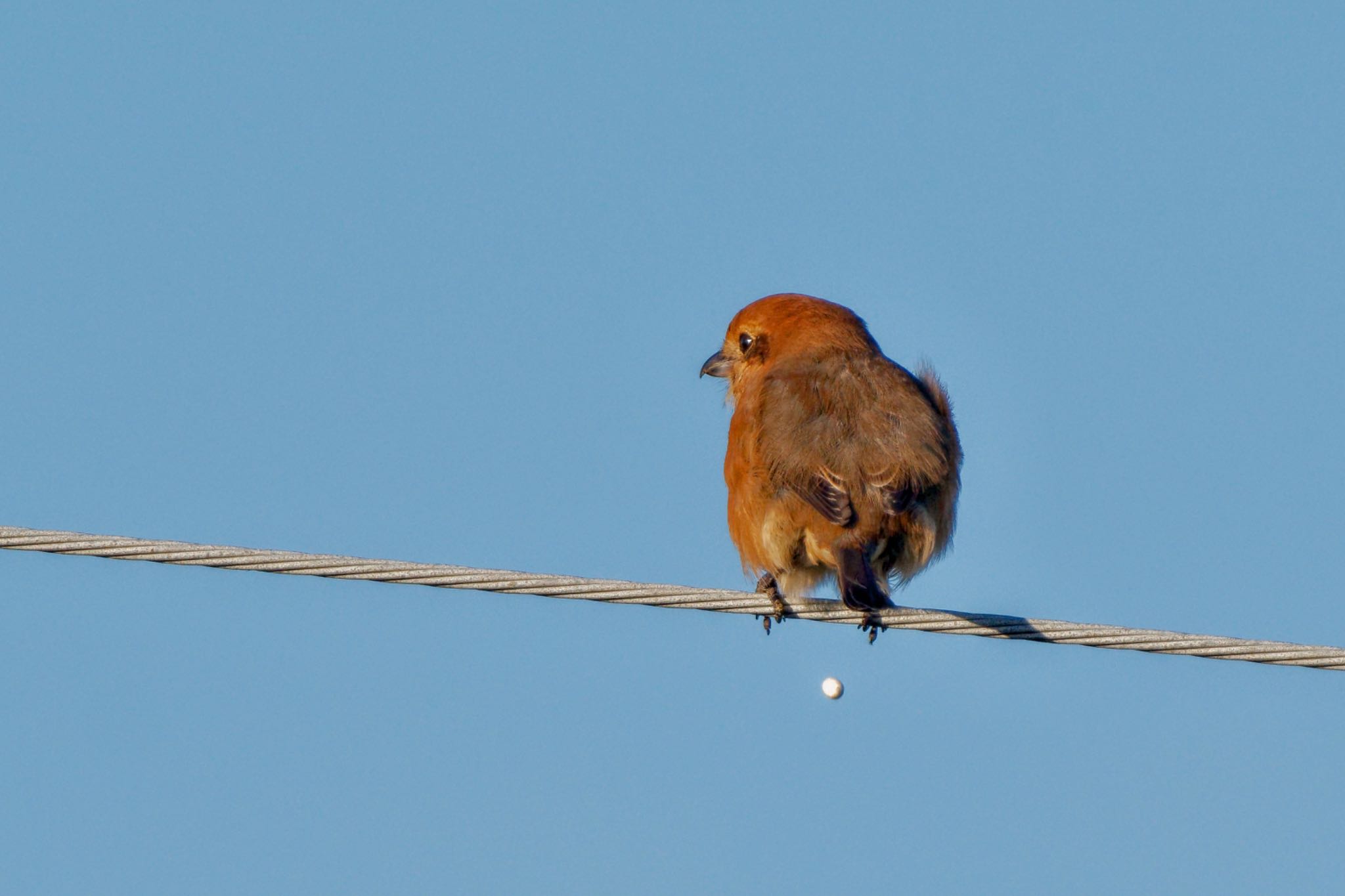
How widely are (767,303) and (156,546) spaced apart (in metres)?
4.11

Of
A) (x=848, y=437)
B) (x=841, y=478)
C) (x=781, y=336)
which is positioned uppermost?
(x=781, y=336)

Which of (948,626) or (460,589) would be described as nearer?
(460,589)

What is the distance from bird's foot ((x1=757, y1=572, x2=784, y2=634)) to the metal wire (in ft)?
2.45

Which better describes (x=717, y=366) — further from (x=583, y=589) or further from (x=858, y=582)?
(x=583, y=589)

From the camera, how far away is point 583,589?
5.18m

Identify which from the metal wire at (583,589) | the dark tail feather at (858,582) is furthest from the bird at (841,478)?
the metal wire at (583,589)

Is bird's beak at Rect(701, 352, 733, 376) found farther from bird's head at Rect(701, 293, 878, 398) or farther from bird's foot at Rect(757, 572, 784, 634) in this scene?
bird's foot at Rect(757, 572, 784, 634)

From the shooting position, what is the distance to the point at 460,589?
5.20 meters

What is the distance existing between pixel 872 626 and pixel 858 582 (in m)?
0.20

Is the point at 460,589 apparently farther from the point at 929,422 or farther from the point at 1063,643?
the point at 929,422

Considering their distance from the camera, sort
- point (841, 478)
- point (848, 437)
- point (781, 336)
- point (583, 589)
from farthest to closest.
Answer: point (781, 336)
point (848, 437)
point (841, 478)
point (583, 589)

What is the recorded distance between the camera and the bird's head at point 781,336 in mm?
7973

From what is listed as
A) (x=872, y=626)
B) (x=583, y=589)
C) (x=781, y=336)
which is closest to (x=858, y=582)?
(x=872, y=626)

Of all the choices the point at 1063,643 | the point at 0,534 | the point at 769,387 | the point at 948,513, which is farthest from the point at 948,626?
the point at 0,534
